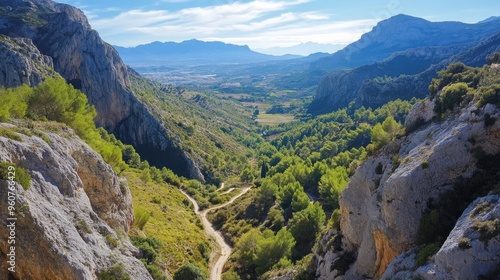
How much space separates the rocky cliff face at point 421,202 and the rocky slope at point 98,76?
439ft

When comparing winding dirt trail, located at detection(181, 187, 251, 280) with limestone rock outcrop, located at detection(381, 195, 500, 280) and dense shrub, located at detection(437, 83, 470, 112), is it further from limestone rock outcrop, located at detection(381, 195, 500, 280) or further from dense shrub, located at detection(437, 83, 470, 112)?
dense shrub, located at detection(437, 83, 470, 112)

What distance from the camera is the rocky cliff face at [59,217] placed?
94.6 feet

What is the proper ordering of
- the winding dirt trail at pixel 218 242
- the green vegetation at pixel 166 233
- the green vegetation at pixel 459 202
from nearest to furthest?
1. the green vegetation at pixel 459 202
2. the green vegetation at pixel 166 233
3. the winding dirt trail at pixel 218 242

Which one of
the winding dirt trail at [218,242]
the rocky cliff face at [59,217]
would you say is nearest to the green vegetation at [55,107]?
the rocky cliff face at [59,217]

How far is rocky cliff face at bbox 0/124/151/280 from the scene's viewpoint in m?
28.8

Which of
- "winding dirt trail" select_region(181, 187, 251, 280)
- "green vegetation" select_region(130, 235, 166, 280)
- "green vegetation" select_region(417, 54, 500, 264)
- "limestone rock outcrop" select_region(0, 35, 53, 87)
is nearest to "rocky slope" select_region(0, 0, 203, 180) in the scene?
"limestone rock outcrop" select_region(0, 35, 53, 87)

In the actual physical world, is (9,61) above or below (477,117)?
above

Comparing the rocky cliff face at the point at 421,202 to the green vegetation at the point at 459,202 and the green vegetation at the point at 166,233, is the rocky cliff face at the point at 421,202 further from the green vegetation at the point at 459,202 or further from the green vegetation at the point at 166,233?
the green vegetation at the point at 166,233

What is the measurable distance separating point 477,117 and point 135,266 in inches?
1465

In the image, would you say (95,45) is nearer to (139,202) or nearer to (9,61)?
(9,61)

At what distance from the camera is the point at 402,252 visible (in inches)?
1182

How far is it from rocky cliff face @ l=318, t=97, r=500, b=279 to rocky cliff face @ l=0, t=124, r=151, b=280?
24141 millimetres

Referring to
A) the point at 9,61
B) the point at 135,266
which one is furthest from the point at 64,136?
the point at 9,61

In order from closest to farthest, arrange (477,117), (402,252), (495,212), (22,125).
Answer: (495,212) → (402,252) → (477,117) → (22,125)
